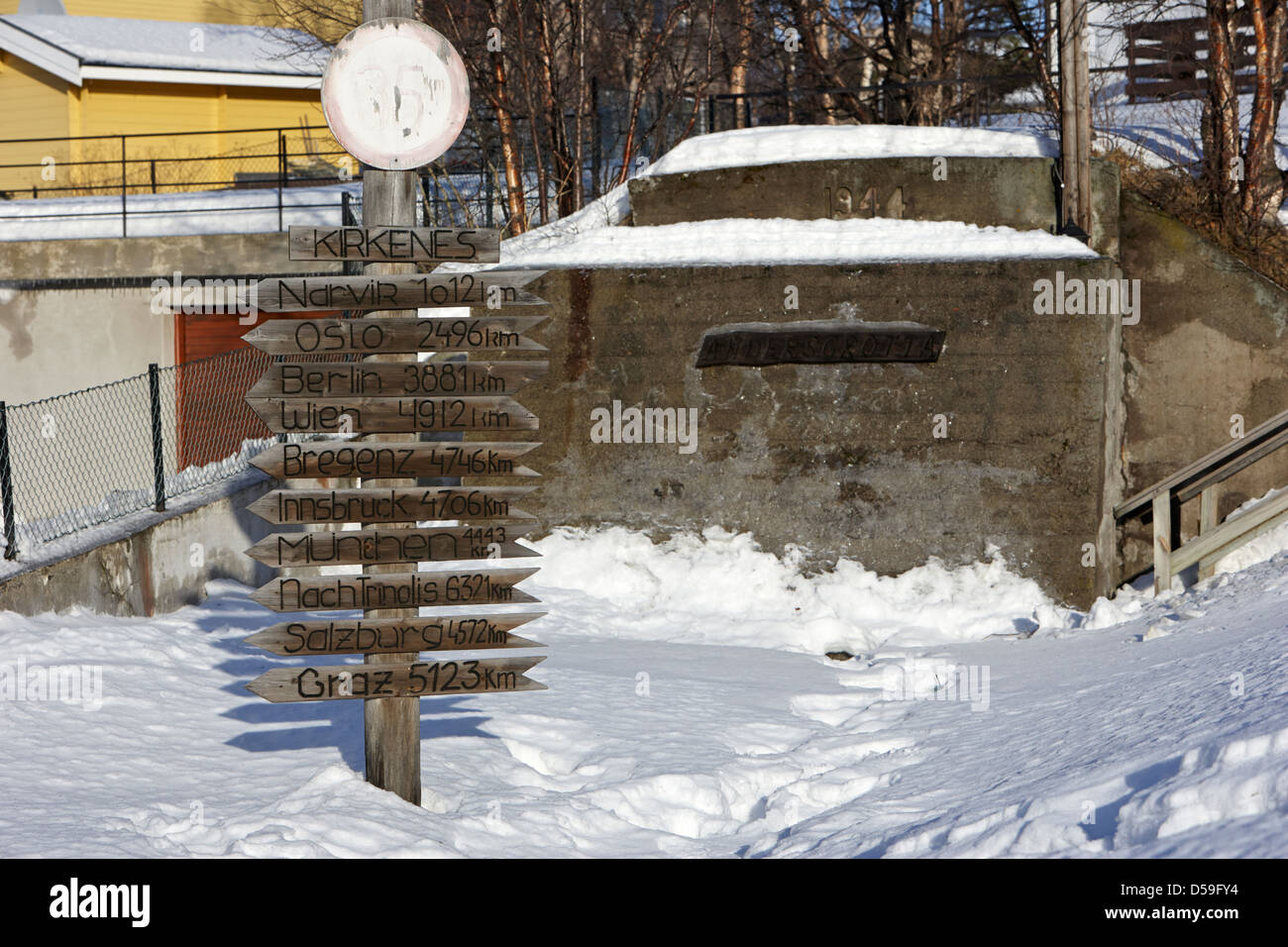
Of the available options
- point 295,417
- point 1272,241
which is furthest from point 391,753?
point 1272,241

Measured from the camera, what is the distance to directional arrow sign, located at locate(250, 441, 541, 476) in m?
5.14

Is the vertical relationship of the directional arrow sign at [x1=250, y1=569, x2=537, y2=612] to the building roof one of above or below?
below

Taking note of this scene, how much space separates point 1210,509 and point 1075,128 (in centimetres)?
361

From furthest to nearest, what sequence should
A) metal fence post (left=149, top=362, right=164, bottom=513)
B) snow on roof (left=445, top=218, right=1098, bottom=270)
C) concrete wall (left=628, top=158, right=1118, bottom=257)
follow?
concrete wall (left=628, top=158, right=1118, bottom=257) < snow on roof (left=445, top=218, right=1098, bottom=270) < metal fence post (left=149, top=362, right=164, bottom=513)

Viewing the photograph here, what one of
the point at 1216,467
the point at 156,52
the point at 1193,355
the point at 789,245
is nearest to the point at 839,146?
the point at 789,245

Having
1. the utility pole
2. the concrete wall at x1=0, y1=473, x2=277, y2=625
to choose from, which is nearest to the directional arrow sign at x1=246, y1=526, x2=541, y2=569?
the concrete wall at x1=0, y1=473, x2=277, y2=625

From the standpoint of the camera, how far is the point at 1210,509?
9.80 m

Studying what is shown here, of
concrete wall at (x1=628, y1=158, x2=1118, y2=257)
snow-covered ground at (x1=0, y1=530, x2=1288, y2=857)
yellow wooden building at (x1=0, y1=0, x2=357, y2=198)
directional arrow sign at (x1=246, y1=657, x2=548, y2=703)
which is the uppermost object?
yellow wooden building at (x1=0, y1=0, x2=357, y2=198)

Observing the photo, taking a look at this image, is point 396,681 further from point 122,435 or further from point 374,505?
point 122,435

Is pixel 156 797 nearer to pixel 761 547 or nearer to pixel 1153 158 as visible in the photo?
pixel 761 547

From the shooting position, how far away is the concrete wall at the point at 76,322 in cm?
1758

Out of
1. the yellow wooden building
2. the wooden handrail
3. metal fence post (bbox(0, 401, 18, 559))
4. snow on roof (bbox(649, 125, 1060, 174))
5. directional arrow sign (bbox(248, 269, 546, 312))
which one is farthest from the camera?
the yellow wooden building

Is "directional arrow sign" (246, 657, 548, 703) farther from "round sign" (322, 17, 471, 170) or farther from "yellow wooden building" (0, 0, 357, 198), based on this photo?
"yellow wooden building" (0, 0, 357, 198)

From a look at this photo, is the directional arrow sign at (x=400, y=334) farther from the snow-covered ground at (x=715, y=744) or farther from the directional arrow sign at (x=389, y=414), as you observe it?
the snow-covered ground at (x=715, y=744)
